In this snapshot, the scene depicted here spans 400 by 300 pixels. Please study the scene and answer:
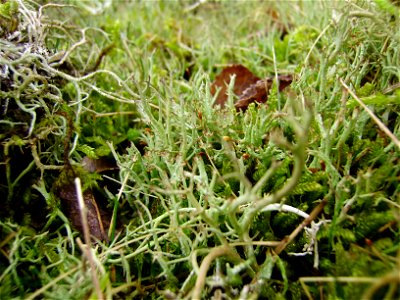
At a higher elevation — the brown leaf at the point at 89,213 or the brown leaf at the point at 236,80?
the brown leaf at the point at 236,80

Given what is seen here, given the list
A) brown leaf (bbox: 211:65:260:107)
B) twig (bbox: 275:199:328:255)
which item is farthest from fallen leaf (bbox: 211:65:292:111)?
twig (bbox: 275:199:328:255)

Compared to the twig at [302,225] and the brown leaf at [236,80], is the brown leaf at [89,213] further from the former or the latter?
the brown leaf at [236,80]

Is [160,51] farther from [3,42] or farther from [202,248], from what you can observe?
[202,248]

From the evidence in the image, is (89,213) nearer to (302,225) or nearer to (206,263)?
(206,263)

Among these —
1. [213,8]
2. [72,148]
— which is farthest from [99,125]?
[213,8]

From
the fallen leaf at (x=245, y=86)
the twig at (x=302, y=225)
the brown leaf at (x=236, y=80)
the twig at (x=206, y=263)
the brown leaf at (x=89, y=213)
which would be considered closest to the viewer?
the twig at (x=206, y=263)

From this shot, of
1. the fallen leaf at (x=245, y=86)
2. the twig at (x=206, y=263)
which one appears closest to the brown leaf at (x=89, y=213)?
the twig at (x=206, y=263)

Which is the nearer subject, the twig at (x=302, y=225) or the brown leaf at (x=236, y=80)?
the twig at (x=302, y=225)
